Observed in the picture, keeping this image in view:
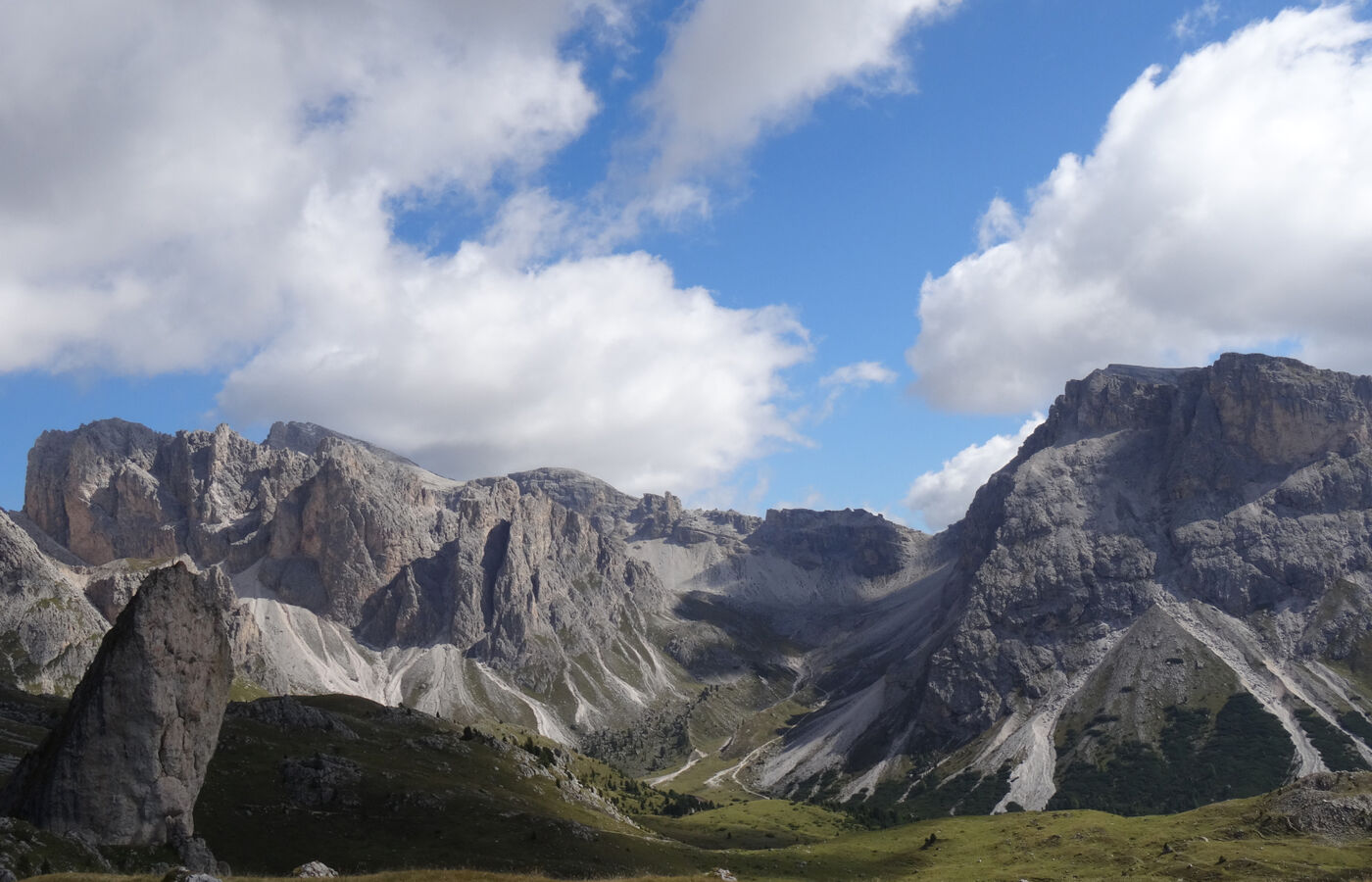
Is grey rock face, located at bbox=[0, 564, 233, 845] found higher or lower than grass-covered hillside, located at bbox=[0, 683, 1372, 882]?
higher

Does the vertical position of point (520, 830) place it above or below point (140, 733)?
below

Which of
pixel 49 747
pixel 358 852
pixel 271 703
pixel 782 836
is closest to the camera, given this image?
pixel 49 747

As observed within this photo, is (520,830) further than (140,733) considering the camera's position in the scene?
Yes

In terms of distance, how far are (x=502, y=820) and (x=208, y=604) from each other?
44.3 m

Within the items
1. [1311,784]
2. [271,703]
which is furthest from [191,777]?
[1311,784]

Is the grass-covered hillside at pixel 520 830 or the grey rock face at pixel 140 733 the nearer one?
the grey rock face at pixel 140 733

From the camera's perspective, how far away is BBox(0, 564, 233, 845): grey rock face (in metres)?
59.8

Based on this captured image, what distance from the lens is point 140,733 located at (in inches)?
2480

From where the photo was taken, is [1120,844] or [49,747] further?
[1120,844]

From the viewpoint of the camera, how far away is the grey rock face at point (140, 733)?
5982 cm

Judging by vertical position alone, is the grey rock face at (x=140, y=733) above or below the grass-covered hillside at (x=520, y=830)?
above

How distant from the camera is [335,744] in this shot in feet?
382

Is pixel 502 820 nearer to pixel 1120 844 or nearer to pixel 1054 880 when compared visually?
pixel 1054 880

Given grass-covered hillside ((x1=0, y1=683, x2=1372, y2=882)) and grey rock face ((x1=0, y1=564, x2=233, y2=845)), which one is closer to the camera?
grey rock face ((x1=0, y1=564, x2=233, y2=845))
